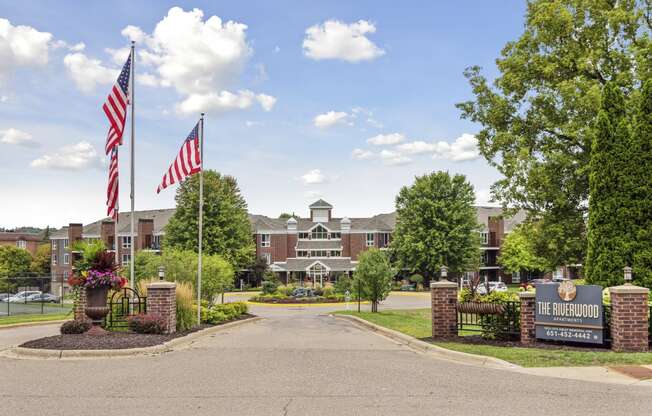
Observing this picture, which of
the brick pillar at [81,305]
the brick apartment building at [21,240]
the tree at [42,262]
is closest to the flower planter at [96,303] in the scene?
the brick pillar at [81,305]

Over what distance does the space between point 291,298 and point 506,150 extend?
2876 centimetres

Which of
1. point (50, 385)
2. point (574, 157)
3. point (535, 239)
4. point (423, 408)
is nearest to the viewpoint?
point (423, 408)

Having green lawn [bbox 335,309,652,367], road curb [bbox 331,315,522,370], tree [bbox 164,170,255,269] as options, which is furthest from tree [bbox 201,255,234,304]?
tree [bbox 164,170,255,269]

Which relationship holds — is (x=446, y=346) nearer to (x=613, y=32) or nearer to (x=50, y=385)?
(x=50, y=385)

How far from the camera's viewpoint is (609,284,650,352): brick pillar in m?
13.0

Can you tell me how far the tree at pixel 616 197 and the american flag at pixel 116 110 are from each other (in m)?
14.8

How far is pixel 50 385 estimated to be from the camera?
381 inches

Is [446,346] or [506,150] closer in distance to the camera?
[446,346]

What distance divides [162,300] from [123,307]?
84.1 inches

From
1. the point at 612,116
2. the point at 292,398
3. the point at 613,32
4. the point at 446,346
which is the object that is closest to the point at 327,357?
the point at 446,346

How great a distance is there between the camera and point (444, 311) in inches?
616

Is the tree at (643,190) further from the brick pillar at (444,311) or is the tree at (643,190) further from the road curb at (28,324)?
the road curb at (28,324)

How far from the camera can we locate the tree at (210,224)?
5894cm

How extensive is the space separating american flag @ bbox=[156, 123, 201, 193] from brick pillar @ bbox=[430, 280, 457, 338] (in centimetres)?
909
